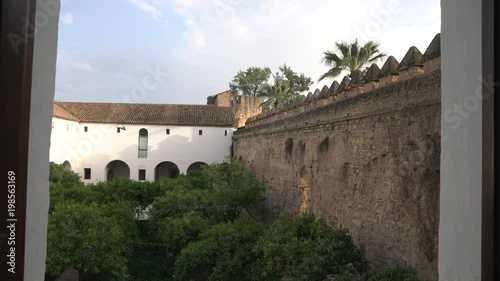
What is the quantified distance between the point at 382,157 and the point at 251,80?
3541 centimetres

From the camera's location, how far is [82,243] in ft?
30.2

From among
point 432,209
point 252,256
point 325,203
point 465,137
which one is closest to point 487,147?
point 465,137

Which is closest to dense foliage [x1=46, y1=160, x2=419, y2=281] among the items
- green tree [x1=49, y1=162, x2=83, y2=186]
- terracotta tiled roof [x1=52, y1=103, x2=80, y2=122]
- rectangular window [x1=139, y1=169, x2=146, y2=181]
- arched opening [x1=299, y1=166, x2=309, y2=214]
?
arched opening [x1=299, y1=166, x2=309, y2=214]

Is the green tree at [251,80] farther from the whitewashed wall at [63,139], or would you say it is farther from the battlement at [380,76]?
the battlement at [380,76]

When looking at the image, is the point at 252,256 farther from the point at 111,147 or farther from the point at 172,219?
the point at 111,147

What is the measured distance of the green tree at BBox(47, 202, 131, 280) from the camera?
908 cm

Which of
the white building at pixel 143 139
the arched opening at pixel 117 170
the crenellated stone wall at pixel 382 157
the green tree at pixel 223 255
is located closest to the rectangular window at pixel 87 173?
the white building at pixel 143 139

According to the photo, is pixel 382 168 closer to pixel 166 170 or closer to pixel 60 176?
pixel 60 176

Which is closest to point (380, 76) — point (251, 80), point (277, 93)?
point (277, 93)

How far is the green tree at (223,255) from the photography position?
7906 millimetres

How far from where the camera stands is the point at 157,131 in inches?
1053

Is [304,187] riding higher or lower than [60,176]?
higher

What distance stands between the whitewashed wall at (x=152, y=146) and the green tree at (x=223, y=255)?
17.9 m

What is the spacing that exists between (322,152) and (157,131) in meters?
19.5
